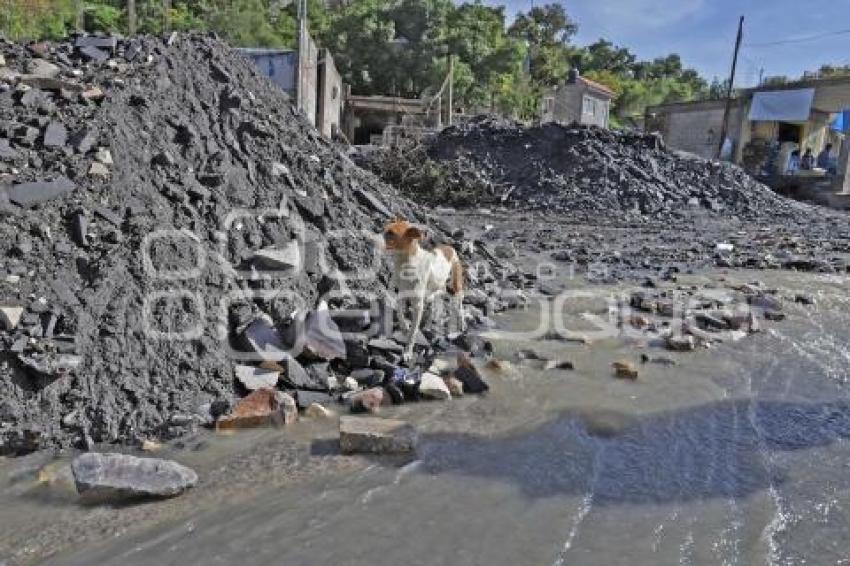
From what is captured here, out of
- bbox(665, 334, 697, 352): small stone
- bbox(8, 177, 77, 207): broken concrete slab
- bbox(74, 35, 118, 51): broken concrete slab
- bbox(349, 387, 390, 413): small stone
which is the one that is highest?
bbox(74, 35, 118, 51): broken concrete slab

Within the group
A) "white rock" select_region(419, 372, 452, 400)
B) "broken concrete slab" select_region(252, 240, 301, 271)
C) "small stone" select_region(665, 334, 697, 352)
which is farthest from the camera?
"small stone" select_region(665, 334, 697, 352)

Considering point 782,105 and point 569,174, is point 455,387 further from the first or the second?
point 782,105

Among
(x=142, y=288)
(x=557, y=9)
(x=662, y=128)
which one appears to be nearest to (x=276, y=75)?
(x=142, y=288)

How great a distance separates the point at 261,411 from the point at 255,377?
0.36 m

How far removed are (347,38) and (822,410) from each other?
1137 inches

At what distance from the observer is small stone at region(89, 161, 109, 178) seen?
5.25 metres

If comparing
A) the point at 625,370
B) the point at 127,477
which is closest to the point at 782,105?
the point at 625,370

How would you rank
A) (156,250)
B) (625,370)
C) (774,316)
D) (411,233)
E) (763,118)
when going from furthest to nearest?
(763,118)
(774,316)
(625,370)
(411,233)
(156,250)

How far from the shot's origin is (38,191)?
4.89m

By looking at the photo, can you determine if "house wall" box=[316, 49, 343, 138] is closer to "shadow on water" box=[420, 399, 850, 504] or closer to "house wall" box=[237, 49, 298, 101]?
"house wall" box=[237, 49, 298, 101]

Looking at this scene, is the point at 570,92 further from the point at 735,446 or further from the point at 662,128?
the point at 735,446

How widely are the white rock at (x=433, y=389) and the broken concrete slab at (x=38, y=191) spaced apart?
301 centimetres

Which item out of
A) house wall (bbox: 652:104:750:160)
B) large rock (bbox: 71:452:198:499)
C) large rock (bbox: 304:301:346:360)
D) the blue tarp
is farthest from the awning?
large rock (bbox: 71:452:198:499)

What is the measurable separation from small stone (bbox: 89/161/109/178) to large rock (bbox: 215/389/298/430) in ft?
7.30
